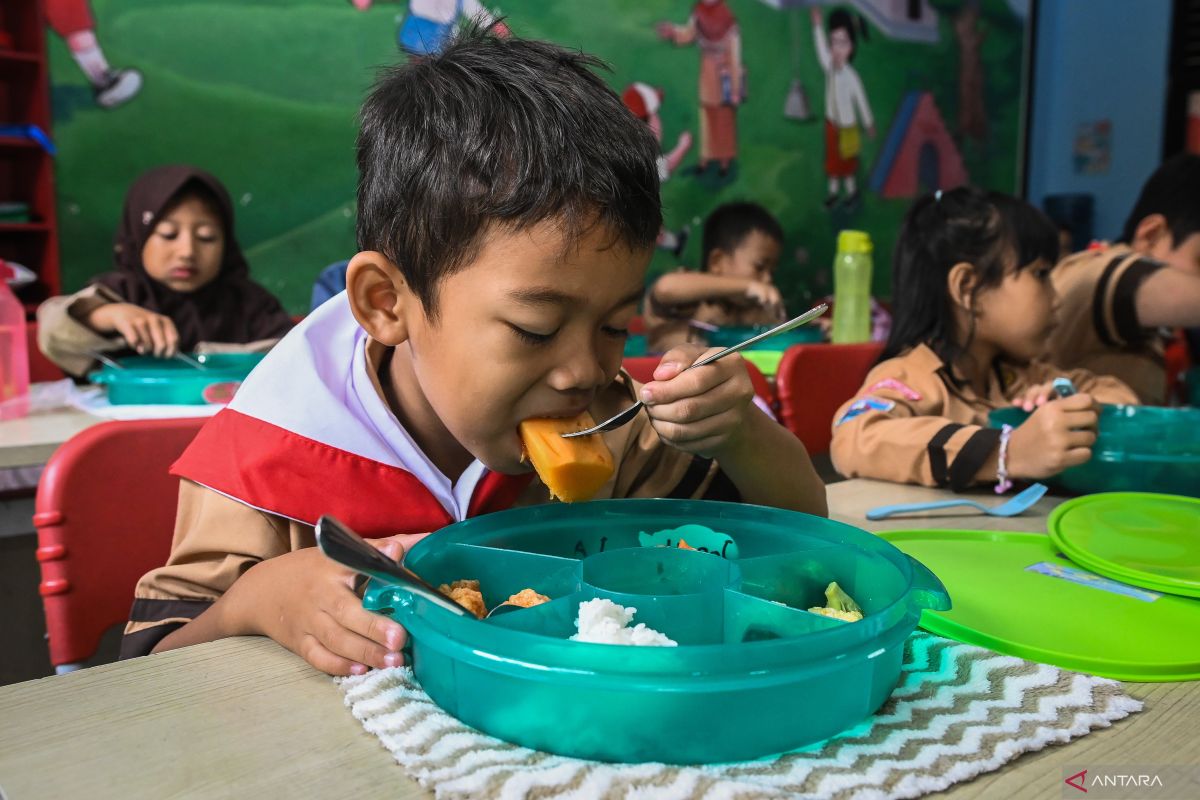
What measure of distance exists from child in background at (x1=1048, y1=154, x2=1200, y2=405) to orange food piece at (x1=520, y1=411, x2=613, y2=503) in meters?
2.04

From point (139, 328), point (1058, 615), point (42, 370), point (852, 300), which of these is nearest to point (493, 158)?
point (1058, 615)

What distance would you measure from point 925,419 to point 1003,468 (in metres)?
0.19

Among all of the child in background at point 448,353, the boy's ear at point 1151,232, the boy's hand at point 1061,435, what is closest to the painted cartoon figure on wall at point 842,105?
the boy's ear at point 1151,232

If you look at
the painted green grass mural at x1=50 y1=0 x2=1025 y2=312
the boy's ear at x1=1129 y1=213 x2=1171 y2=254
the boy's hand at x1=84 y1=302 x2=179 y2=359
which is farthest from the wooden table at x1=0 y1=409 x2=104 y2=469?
the boy's ear at x1=1129 y1=213 x2=1171 y2=254

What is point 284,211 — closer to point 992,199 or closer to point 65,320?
point 65,320

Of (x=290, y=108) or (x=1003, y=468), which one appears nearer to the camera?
(x=1003, y=468)

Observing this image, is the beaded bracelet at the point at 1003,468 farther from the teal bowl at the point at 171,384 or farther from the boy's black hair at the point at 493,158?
the teal bowl at the point at 171,384

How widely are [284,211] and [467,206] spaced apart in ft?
12.1

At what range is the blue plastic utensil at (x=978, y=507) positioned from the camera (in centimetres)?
124

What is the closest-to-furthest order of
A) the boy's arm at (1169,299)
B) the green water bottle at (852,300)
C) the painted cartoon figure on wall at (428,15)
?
1. the boy's arm at (1169,299)
2. the green water bottle at (852,300)
3. the painted cartoon figure on wall at (428,15)

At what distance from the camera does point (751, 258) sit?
15.3ft

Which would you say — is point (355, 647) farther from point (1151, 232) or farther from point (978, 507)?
point (1151, 232)

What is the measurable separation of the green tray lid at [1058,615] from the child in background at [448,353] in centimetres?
25

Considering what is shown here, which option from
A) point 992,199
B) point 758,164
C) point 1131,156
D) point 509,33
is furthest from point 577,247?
point 1131,156
